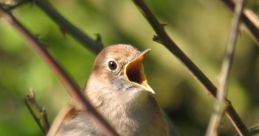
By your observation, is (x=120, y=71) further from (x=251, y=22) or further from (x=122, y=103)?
(x=251, y=22)

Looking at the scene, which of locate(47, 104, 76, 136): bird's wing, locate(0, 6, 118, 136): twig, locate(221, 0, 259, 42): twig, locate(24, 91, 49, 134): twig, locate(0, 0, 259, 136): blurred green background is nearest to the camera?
locate(0, 6, 118, 136): twig

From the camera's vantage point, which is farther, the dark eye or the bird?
the dark eye

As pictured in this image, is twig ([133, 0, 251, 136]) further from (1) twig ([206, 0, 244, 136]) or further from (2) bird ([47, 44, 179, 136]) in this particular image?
(1) twig ([206, 0, 244, 136])

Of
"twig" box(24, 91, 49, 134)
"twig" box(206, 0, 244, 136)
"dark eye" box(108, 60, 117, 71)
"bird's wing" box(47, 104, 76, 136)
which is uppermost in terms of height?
"twig" box(206, 0, 244, 136)

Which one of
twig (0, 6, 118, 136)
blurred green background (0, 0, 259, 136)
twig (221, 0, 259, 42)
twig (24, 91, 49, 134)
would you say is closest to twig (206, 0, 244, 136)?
twig (0, 6, 118, 136)

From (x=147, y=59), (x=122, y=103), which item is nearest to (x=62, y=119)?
(x=122, y=103)

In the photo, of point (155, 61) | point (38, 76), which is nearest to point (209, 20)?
point (155, 61)
